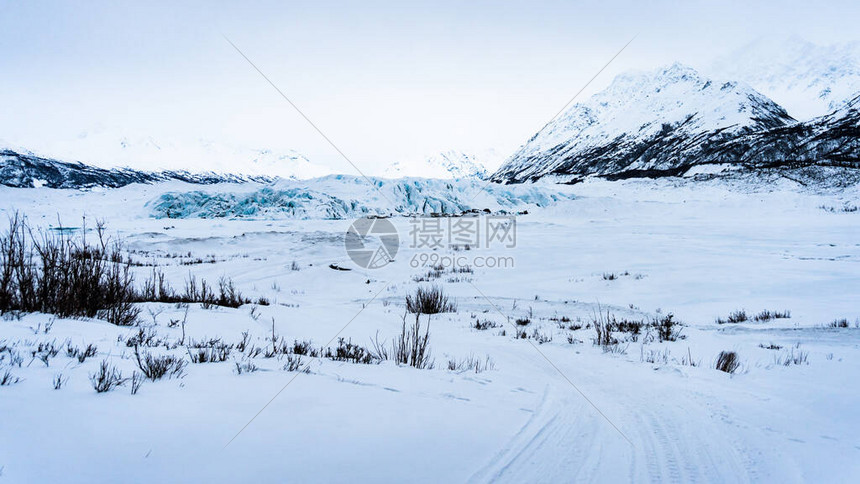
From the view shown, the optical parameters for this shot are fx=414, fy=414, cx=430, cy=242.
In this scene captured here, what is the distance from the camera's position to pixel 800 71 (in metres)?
133

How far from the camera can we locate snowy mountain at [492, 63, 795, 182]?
6800 cm

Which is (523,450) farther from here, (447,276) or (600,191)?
(600,191)

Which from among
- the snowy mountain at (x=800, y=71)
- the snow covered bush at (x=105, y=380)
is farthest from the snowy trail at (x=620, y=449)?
the snowy mountain at (x=800, y=71)

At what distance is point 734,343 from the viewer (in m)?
4.58

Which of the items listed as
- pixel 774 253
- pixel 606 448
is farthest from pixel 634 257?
pixel 606 448

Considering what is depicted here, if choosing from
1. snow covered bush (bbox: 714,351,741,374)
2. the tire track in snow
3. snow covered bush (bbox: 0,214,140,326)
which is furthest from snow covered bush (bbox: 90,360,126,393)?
snow covered bush (bbox: 714,351,741,374)

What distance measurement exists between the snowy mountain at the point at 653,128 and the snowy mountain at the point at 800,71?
860 inches

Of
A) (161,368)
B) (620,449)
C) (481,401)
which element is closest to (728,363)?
(620,449)

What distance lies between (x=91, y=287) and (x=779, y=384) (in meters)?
6.99

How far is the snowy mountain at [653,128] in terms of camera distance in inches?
2677

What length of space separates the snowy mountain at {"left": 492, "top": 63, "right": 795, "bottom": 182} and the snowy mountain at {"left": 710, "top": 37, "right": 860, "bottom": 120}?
71.7 ft

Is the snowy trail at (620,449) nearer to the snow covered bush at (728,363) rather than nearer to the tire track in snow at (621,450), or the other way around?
the tire track in snow at (621,450)

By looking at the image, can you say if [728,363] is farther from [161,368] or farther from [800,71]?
[800,71]

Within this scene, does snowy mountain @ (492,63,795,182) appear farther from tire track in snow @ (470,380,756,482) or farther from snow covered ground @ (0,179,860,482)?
tire track in snow @ (470,380,756,482)
